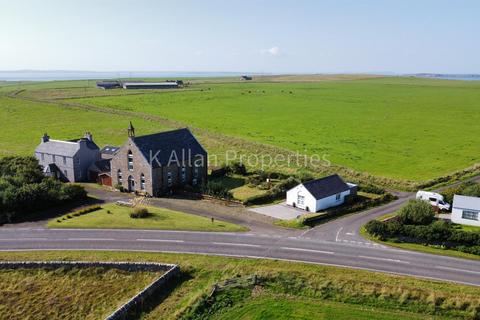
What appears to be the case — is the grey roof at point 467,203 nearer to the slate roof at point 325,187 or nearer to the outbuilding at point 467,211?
the outbuilding at point 467,211

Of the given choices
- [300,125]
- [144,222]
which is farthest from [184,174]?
[300,125]

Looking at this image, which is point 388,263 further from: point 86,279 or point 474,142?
point 474,142

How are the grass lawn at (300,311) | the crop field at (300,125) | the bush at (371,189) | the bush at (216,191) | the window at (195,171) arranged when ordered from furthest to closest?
the crop field at (300,125), the window at (195,171), the bush at (371,189), the bush at (216,191), the grass lawn at (300,311)

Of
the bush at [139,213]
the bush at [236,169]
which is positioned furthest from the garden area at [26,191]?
the bush at [236,169]

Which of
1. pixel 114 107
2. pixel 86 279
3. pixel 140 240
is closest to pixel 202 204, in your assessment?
pixel 140 240

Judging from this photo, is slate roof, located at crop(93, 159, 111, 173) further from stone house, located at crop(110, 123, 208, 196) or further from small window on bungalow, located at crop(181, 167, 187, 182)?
small window on bungalow, located at crop(181, 167, 187, 182)

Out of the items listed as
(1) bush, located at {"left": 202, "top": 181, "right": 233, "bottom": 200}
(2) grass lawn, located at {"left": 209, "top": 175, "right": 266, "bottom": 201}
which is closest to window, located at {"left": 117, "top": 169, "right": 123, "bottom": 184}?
(1) bush, located at {"left": 202, "top": 181, "right": 233, "bottom": 200}
